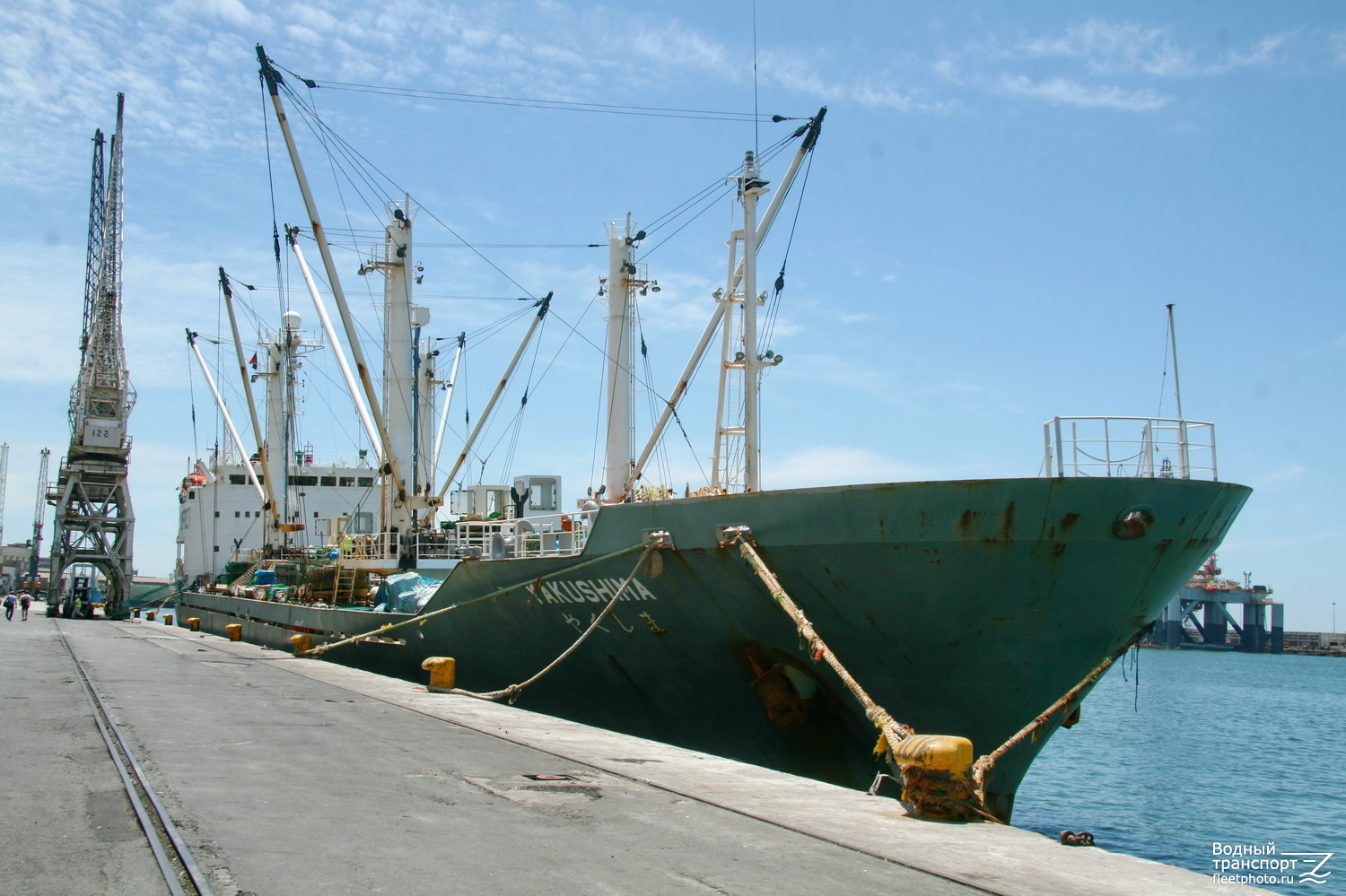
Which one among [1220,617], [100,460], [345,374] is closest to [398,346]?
[345,374]

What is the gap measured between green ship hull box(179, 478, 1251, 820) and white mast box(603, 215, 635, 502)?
741 cm

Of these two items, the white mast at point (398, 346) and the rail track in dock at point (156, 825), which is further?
the white mast at point (398, 346)

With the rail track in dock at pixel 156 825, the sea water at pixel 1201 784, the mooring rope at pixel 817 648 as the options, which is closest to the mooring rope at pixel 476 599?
the mooring rope at pixel 817 648

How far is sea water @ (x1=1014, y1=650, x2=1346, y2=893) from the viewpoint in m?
16.5

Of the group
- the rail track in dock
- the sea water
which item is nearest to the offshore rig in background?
the sea water

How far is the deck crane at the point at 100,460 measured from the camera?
58.6 meters

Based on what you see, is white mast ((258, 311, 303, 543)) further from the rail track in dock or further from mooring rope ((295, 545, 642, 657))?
the rail track in dock

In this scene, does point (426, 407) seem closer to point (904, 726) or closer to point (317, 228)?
point (317, 228)

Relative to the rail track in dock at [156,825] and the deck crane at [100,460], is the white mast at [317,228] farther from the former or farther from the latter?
the deck crane at [100,460]

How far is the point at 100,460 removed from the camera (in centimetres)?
5953

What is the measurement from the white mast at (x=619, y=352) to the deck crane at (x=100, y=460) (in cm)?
4785

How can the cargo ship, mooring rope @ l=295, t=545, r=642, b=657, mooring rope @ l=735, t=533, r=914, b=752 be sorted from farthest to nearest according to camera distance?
mooring rope @ l=295, t=545, r=642, b=657 < the cargo ship < mooring rope @ l=735, t=533, r=914, b=752

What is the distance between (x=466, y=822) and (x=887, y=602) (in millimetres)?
5637

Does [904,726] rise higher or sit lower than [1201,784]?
higher
